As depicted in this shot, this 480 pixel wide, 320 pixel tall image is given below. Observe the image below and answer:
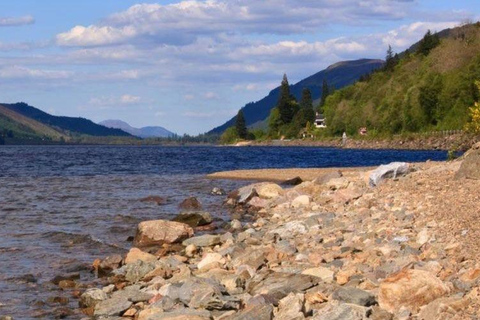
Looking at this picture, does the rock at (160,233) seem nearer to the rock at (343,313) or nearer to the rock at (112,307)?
the rock at (112,307)

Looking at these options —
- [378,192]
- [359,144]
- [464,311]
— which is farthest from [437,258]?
[359,144]

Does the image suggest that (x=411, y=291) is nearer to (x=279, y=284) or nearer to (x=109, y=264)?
(x=279, y=284)

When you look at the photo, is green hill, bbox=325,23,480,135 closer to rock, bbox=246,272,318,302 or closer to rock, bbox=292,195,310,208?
rock, bbox=292,195,310,208

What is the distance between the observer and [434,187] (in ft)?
76.2

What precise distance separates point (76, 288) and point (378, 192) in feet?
40.0

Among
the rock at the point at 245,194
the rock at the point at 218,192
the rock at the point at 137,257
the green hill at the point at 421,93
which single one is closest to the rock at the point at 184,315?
the rock at the point at 137,257

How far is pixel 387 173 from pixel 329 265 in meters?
13.6

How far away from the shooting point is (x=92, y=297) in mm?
16469

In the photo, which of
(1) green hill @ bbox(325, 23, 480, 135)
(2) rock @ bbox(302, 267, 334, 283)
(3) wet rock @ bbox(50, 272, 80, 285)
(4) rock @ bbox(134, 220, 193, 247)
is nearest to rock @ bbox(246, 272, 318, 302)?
(2) rock @ bbox(302, 267, 334, 283)

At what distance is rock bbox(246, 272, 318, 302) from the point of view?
47.1 ft

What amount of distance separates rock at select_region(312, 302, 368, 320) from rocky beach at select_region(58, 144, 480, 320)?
0.07 ft

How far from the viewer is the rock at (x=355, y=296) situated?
12.9 meters

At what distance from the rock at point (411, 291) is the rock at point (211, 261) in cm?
647

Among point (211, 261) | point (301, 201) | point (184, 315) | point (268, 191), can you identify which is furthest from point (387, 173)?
point (184, 315)
